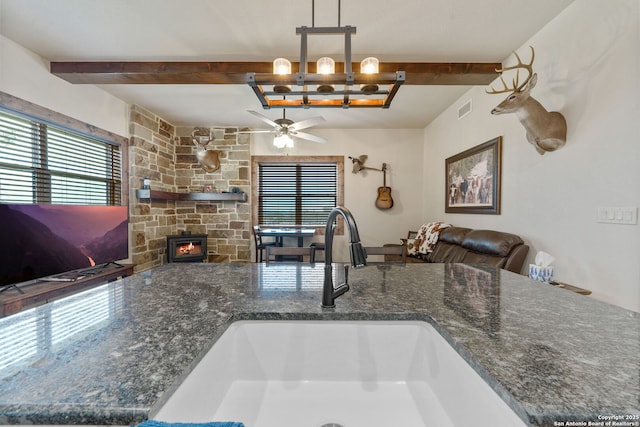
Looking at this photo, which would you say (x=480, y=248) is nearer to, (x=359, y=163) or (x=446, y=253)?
(x=446, y=253)

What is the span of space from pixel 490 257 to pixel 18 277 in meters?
4.27

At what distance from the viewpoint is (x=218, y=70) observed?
2.74 metres

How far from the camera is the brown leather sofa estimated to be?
8.02ft

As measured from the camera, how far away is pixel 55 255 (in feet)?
8.42

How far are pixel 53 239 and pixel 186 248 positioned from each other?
195 cm

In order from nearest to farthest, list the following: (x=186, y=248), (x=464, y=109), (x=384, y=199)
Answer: (x=464, y=109)
(x=186, y=248)
(x=384, y=199)

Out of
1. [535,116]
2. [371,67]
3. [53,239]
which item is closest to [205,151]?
[53,239]

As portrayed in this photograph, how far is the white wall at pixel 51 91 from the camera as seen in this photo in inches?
96.3

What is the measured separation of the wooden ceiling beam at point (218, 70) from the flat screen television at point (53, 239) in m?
Answer: 1.43

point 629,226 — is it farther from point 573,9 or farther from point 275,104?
point 275,104

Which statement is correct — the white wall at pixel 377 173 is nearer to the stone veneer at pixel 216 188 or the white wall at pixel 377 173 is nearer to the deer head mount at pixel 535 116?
the stone veneer at pixel 216 188

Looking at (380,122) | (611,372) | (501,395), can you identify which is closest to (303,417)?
(501,395)

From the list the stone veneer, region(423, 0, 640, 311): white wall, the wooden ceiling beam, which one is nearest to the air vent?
the wooden ceiling beam

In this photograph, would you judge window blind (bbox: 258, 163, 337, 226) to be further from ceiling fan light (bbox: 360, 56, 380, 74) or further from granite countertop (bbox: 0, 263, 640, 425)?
granite countertop (bbox: 0, 263, 640, 425)
